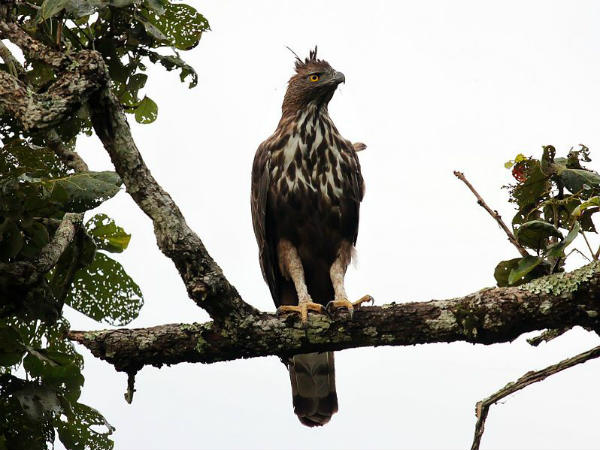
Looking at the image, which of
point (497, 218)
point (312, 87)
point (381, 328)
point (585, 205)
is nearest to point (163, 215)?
point (381, 328)

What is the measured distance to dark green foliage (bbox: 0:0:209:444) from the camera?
123 inches

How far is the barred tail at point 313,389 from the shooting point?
5648mm

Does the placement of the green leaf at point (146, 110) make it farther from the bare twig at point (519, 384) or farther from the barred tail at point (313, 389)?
the bare twig at point (519, 384)

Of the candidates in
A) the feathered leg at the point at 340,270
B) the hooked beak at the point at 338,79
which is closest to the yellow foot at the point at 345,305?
the feathered leg at the point at 340,270

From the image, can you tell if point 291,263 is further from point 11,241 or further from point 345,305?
point 11,241

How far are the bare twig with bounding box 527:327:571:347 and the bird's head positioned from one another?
3.12m

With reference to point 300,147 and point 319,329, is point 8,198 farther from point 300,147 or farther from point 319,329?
point 300,147

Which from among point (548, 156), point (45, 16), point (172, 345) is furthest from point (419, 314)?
point (45, 16)

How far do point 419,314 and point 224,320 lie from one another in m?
0.94

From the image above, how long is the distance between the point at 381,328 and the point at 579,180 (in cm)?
113

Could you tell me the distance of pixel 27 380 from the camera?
10.7ft

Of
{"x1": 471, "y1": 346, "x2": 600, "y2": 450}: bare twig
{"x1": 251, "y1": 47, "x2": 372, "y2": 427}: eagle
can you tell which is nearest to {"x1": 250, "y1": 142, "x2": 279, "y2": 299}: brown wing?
{"x1": 251, "y1": 47, "x2": 372, "y2": 427}: eagle

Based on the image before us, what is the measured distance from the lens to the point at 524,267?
139 inches

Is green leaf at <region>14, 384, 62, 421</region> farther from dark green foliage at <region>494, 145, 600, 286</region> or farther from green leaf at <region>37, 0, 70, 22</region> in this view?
dark green foliage at <region>494, 145, 600, 286</region>
